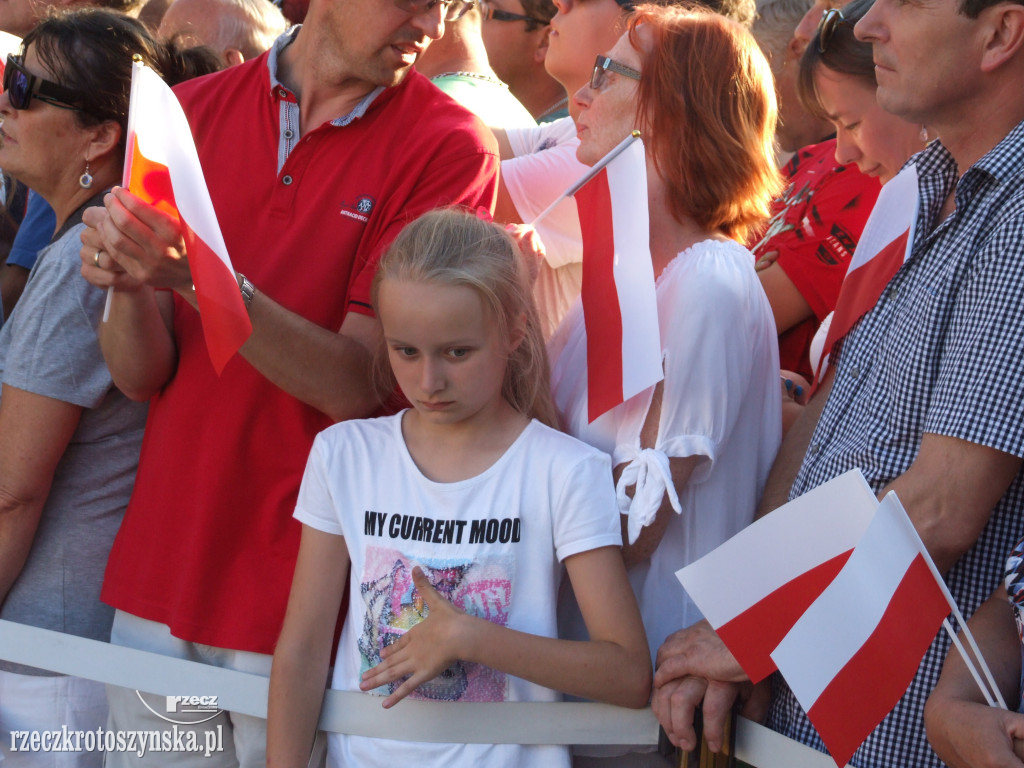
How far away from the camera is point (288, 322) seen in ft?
6.73

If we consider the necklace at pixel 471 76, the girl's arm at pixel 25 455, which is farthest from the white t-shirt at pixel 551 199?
the girl's arm at pixel 25 455

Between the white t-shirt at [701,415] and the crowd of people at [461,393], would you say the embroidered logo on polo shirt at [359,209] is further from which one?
the white t-shirt at [701,415]

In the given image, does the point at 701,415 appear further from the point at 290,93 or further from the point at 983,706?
the point at 290,93

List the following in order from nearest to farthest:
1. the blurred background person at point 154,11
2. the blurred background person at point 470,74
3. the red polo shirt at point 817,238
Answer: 1. the red polo shirt at point 817,238
2. the blurred background person at point 470,74
3. the blurred background person at point 154,11

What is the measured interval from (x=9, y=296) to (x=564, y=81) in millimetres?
1739

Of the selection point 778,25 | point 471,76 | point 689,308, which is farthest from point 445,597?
point 778,25

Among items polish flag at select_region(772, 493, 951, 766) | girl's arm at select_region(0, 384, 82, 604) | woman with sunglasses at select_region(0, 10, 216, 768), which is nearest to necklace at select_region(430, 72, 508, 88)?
woman with sunglasses at select_region(0, 10, 216, 768)

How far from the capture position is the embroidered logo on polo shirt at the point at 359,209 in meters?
2.22

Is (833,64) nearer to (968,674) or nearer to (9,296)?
(968,674)

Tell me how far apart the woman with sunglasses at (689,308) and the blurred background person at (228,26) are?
1.94m

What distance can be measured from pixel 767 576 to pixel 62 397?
1.57 m

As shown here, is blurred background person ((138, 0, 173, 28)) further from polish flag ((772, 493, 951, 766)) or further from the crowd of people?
polish flag ((772, 493, 951, 766))

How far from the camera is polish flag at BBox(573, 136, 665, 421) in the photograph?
1963mm

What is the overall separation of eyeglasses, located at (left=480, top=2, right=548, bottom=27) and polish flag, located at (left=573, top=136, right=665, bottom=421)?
1844 mm
